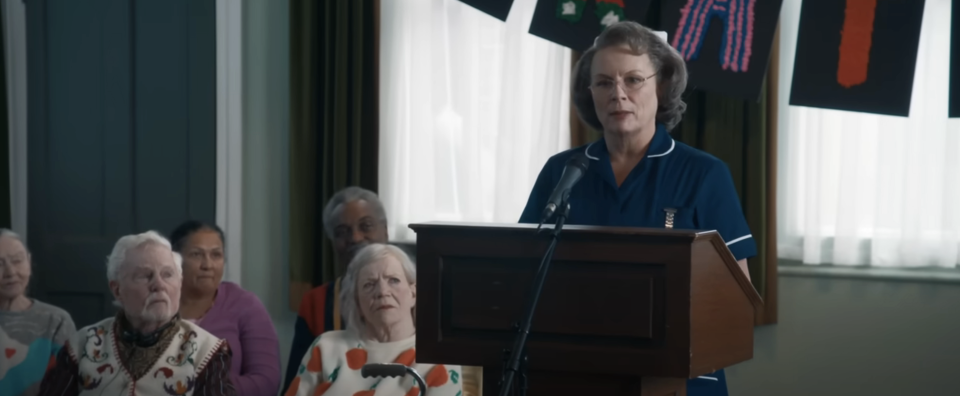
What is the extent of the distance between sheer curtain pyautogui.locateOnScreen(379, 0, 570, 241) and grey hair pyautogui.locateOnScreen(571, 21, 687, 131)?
202cm

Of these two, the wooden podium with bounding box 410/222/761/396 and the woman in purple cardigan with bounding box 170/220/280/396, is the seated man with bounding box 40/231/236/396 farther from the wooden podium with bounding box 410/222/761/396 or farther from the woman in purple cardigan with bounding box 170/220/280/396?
the wooden podium with bounding box 410/222/761/396

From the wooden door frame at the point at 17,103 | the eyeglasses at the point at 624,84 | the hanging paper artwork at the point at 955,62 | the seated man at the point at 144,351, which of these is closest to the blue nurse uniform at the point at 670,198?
the eyeglasses at the point at 624,84

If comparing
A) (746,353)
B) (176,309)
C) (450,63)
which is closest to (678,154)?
(746,353)

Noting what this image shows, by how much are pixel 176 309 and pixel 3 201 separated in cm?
214

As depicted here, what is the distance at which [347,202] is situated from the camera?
358cm

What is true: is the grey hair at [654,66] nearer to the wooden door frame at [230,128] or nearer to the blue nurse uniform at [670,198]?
the blue nurse uniform at [670,198]

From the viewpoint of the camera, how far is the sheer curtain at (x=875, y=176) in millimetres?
3609

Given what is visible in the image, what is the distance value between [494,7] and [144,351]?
178 centimetres

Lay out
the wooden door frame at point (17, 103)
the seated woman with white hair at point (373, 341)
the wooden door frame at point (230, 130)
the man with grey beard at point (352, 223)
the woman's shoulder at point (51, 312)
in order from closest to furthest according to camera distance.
A: the seated woman with white hair at point (373, 341) < the woman's shoulder at point (51, 312) < the man with grey beard at point (352, 223) < the wooden door frame at point (230, 130) < the wooden door frame at point (17, 103)

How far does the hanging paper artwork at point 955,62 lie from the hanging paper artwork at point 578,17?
1036 millimetres

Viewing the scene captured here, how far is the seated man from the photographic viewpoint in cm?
276

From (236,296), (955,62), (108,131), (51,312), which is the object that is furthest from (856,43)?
(108,131)

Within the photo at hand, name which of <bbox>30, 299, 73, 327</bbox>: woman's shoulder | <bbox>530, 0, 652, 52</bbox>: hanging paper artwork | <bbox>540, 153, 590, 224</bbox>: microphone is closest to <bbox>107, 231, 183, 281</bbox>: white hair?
<bbox>30, 299, 73, 327</bbox>: woman's shoulder

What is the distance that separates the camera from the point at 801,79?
3541 millimetres
